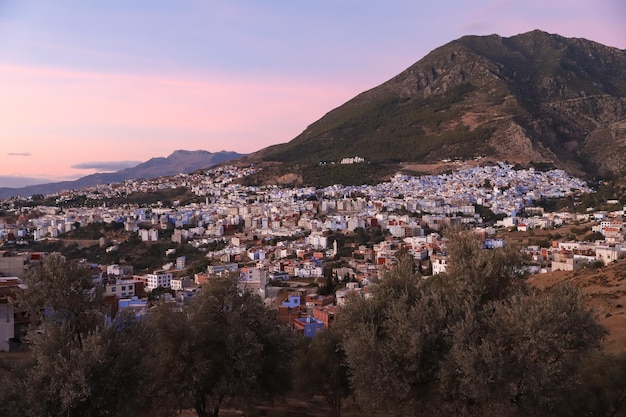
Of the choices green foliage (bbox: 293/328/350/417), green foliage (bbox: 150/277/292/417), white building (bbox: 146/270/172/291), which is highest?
green foliage (bbox: 150/277/292/417)

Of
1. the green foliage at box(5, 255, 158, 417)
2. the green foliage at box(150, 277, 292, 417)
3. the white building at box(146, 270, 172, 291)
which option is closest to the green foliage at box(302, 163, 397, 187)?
the white building at box(146, 270, 172, 291)

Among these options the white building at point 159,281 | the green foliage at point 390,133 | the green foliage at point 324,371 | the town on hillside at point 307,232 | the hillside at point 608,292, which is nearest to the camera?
the green foliage at point 324,371

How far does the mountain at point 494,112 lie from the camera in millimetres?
93375

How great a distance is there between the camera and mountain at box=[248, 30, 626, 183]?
9338 centimetres

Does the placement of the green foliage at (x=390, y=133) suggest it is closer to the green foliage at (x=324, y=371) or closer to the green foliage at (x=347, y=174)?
the green foliage at (x=347, y=174)

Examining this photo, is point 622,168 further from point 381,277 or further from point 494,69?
point 381,277

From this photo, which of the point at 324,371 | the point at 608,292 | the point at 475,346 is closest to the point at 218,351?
the point at 324,371

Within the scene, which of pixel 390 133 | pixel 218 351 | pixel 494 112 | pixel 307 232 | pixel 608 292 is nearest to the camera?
pixel 218 351

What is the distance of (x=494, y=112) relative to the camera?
100m

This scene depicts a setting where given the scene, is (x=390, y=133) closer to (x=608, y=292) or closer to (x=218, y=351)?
(x=608, y=292)

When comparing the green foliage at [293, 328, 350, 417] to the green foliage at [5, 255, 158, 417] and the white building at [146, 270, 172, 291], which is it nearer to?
the green foliage at [5, 255, 158, 417]

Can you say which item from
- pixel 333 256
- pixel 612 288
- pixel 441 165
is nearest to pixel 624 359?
pixel 612 288

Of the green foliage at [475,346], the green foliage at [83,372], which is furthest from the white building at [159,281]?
the green foliage at [475,346]

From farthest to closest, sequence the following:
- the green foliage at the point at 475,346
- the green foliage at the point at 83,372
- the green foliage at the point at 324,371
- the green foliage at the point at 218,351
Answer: the green foliage at the point at 324,371 < the green foliage at the point at 218,351 < the green foliage at the point at 475,346 < the green foliage at the point at 83,372
